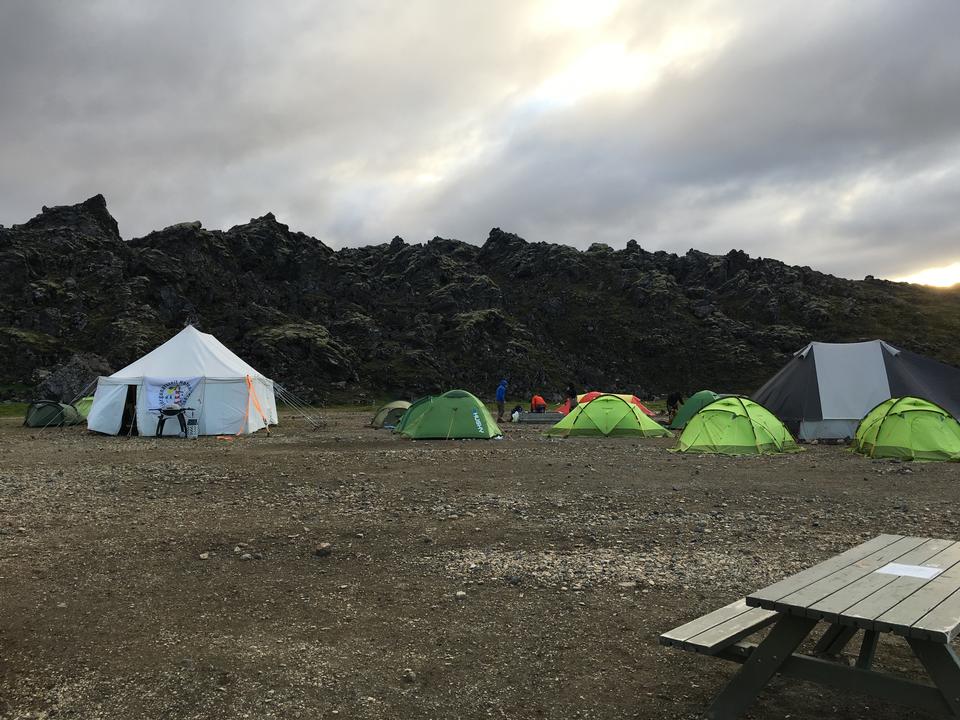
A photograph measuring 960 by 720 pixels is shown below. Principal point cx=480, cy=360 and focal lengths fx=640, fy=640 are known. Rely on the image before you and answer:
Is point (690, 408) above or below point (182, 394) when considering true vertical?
below

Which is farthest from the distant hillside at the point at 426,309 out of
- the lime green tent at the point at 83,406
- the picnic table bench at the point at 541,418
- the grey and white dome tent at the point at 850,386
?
the grey and white dome tent at the point at 850,386

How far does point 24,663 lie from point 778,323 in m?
99.5

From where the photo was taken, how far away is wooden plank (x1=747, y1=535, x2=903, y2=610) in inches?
146

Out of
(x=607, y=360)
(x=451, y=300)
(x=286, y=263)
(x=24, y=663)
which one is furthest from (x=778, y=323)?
(x=24, y=663)

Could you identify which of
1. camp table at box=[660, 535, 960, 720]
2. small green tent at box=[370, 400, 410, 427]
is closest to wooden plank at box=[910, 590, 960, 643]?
camp table at box=[660, 535, 960, 720]

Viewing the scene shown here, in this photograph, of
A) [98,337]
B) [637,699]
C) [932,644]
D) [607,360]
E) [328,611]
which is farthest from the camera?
[607,360]

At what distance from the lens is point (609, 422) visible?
80.2 ft

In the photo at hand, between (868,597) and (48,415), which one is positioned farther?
(48,415)

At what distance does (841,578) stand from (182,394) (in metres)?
26.9

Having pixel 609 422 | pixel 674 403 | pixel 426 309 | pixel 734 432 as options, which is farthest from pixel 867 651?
pixel 426 309

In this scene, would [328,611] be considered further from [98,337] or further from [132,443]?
[98,337]

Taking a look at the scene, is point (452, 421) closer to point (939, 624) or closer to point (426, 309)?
point (939, 624)

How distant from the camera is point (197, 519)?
32.5 ft

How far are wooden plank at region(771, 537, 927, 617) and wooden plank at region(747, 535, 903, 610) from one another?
0.10 feet
